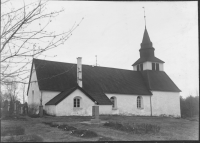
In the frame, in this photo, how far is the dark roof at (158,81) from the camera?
100 feet

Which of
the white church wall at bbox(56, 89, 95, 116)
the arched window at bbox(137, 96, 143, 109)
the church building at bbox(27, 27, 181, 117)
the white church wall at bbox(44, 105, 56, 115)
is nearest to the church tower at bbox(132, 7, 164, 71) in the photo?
the church building at bbox(27, 27, 181, 117)

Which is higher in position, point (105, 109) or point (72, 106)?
point (72, 106)

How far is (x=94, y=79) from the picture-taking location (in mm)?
27062

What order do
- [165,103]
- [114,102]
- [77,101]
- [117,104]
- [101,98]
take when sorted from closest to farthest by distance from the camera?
[77,101]
[101,98]
[117,104]
[114,102]
[165,103]

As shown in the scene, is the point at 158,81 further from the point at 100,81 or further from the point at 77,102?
the point at 77,102

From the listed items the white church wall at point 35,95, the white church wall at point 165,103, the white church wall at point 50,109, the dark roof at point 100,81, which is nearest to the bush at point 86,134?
the dark roof at point 100,81

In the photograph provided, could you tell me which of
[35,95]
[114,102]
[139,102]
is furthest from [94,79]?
[35,95]

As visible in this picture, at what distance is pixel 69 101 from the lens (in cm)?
2139

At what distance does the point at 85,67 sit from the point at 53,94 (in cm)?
748

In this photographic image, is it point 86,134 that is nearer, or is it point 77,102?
point 86,134

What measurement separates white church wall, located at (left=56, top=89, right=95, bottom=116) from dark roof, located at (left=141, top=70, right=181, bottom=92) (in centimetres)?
1136

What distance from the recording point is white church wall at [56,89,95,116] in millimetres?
20938

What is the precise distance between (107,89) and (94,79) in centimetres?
216

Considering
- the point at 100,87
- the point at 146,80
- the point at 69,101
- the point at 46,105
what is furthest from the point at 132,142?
the point at 146,80
